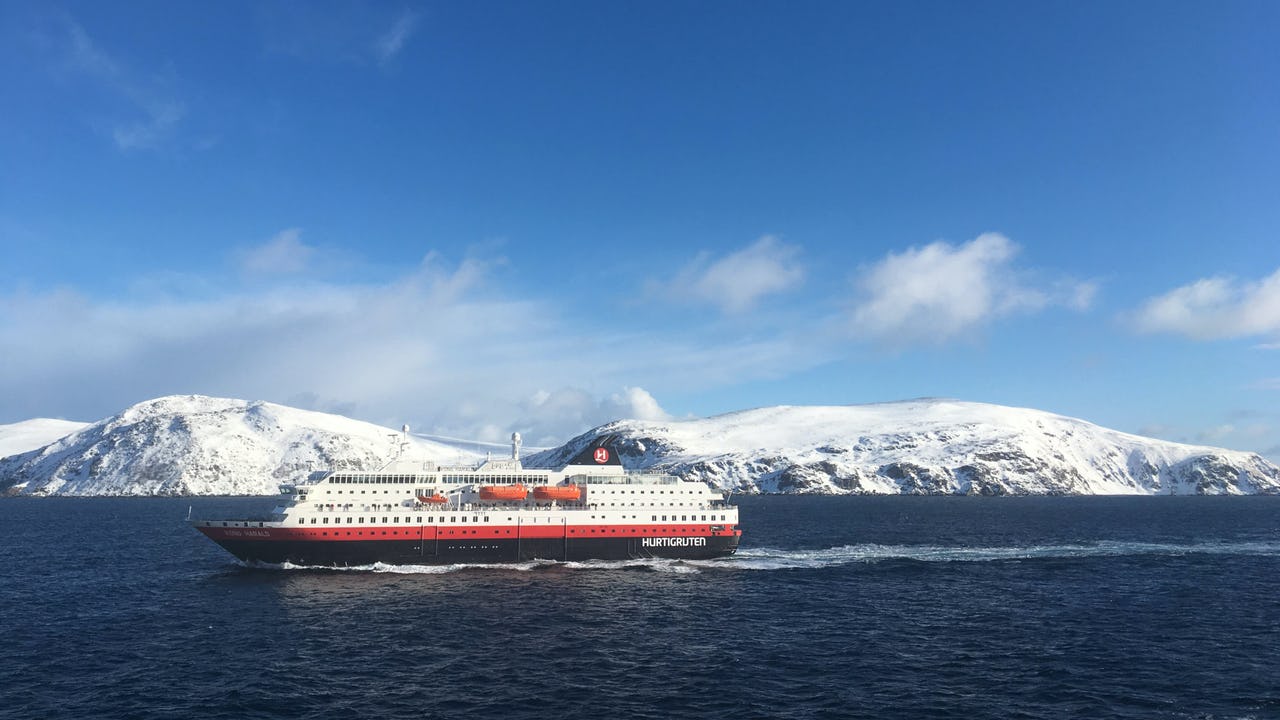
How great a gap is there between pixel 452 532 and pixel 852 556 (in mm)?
45457

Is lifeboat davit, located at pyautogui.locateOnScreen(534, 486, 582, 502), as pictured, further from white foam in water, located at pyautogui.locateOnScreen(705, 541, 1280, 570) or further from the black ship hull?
white foam in water, located at pyautogui.locateOnScreen(705, 541, 1280, 570)

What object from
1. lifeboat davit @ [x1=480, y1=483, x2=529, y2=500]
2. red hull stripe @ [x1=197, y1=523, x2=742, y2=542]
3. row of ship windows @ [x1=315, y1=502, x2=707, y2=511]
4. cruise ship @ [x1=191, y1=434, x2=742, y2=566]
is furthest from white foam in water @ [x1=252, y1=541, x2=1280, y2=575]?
lifeboat davit @ [x1=480, y1=483, x2=529, y2=500]

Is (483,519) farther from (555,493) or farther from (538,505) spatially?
(555,493)

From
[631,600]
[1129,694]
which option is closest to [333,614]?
[631,600]

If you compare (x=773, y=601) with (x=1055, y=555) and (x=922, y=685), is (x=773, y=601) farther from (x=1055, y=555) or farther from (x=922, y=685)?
(x=1055, y=555)

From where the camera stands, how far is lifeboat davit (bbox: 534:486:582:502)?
7538cm

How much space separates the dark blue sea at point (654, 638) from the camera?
1359 inches

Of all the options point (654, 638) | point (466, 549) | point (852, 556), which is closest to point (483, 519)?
point (466, 549)

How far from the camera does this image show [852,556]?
8319 cm

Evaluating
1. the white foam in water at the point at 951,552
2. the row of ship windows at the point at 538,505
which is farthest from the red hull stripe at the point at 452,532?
the white foam in water at the point at 951,552

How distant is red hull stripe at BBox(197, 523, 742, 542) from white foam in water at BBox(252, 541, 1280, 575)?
2.88 meters

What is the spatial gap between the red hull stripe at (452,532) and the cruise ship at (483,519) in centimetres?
10

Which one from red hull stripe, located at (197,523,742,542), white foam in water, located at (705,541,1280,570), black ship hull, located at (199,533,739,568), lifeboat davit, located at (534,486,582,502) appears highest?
lifeboat davit, located at (534,486,582,502)

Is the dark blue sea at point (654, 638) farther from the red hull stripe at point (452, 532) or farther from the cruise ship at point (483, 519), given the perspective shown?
the red hull stripe at point (452, 532)
